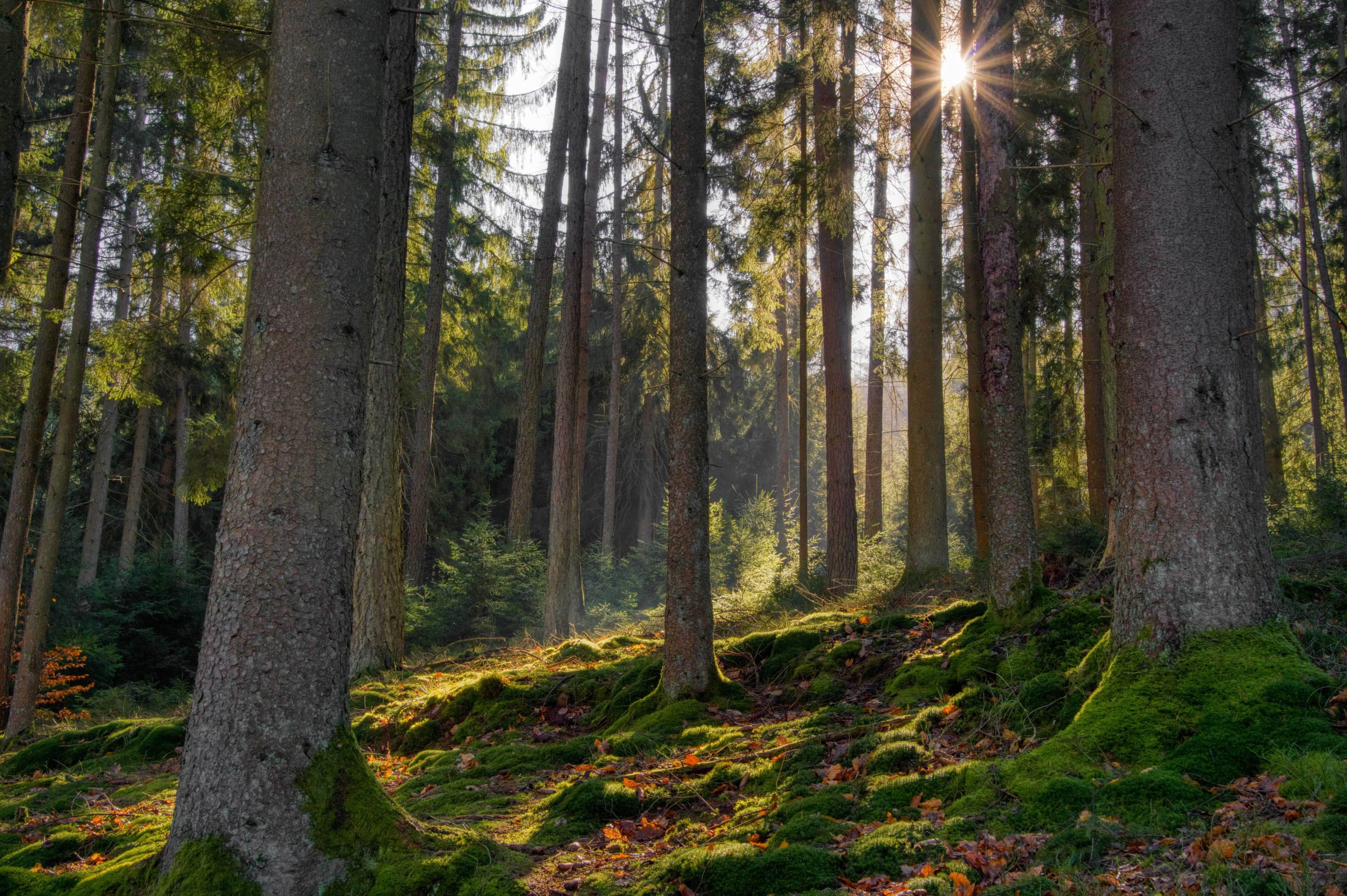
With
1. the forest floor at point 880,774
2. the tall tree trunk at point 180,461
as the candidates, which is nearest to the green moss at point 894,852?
the forest floor at point 880,774

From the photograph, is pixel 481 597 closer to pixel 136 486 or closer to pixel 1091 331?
pixel 136 486

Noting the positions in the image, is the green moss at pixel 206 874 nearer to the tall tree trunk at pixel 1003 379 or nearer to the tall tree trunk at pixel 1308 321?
the tall tree trunk at pixel 1003 379

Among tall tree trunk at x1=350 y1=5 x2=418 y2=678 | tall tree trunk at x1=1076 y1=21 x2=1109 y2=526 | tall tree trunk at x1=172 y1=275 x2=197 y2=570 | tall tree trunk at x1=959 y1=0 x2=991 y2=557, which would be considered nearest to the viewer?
tall tree trunk at x1=1076 y1=21 x2=1109 y2=526

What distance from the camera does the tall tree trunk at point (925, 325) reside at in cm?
1011

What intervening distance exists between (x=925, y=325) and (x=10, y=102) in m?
9.56

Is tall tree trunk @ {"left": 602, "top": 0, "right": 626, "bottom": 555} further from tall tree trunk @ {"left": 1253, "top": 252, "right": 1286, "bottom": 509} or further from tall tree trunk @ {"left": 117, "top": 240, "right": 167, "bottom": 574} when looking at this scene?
tall tree trunk @ {"left": 1253, "top": 252, "right": 1286, "bottom": 509}

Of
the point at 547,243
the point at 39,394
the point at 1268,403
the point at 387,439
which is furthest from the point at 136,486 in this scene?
the point at 1268,403

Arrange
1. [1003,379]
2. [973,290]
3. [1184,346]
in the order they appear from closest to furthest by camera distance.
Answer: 1. [1184,346]
2. [1003,379]
3. [973,290]

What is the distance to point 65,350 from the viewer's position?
52.7 ft

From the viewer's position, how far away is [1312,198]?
16.2 m

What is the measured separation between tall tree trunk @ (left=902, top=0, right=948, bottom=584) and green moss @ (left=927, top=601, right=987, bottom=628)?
316cm

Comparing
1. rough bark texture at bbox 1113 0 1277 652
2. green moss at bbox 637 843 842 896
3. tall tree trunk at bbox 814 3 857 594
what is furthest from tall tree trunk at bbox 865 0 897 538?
green moss at bbox 637 843 842 896

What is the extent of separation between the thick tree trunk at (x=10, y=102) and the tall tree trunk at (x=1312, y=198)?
1935 cm

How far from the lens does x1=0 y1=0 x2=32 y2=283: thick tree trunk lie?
5180 millimetres
